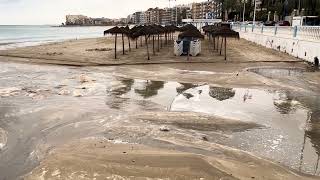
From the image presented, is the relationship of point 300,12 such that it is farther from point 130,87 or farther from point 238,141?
point 238,141

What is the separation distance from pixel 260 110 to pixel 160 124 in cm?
409

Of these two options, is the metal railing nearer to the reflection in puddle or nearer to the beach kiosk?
the beach kiosk

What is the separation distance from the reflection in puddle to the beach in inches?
1.4

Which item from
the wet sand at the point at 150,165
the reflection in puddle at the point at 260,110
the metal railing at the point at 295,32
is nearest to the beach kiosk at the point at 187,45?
the metal railing at the point at 295,32

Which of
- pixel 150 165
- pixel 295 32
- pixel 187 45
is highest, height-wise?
pixel 295 32

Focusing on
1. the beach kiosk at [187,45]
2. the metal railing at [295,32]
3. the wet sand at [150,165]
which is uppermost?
the metal railing at [295,32]

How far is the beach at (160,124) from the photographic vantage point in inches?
337

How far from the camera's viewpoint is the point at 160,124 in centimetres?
1184

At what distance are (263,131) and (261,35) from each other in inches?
1151

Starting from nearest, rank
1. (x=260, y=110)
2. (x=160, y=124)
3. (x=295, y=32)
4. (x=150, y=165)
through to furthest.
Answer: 1. (x=150, y=165)
2. (x=160, y=124)
3. (x=260, y=110)
4. (x=295, y=32)

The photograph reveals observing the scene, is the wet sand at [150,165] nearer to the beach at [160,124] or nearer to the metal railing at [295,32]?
the beach at [160,124]

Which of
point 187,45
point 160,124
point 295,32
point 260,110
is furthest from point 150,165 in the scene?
point 187,45

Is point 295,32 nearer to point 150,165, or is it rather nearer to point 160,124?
point 160,124

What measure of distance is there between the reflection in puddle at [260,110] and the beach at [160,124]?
0.04 m
